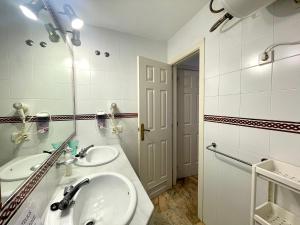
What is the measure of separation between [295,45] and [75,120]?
2.01 meters

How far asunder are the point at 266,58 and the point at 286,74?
16cm

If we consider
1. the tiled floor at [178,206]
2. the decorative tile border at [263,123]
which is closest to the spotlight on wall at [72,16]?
the decorative tile border at [263,123]

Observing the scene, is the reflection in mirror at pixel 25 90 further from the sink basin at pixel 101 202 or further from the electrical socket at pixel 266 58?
the electrical socket at pixel 266 58

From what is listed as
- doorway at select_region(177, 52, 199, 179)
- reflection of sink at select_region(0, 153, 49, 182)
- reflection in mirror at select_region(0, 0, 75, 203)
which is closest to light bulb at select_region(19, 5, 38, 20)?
reflection in mirror at select_region(0, 0, 75, 203)

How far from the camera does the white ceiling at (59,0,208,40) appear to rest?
4.69ft

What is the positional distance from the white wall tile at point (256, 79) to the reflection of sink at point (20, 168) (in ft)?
4.54

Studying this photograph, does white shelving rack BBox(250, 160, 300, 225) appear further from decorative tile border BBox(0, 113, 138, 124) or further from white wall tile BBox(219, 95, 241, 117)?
decorative tile border BBox(0, 113, 138, 124)

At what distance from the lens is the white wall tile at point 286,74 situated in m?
0.82

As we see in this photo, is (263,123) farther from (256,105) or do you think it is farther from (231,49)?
(231,49)

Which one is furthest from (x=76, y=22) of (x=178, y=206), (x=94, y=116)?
(x=178, y=206)

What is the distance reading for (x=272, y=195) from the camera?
940 millimetres

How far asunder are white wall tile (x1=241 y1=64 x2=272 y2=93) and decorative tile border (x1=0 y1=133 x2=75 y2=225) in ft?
4.51

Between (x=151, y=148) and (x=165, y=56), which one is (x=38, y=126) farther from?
(x=165, y=56)

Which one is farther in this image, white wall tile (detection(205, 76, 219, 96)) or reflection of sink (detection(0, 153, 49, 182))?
white wall tile (detection(205, 76, 219, 96))
